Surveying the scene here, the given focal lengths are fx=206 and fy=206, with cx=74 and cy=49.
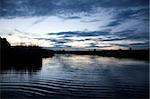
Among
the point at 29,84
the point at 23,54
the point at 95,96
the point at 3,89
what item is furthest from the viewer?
the point at 23,54

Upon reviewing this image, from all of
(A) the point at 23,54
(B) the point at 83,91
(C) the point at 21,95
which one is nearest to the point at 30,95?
(C) the point at 21,95

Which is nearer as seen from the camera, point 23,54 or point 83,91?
point 83,91

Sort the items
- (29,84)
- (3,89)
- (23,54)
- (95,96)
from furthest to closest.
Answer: (23,54) → (29,84) → (3,89) → (95,96)

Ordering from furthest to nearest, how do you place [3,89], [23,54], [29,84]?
[23,54] < [29,84] < [3,89]

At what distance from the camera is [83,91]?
852 cm

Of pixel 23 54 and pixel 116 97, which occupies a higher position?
pixel 23 54

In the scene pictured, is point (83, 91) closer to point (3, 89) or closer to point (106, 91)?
point (106, 91)

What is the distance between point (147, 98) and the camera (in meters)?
7.78

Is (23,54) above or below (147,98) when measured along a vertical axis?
above

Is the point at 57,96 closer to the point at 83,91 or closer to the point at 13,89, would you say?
the point at 83,91

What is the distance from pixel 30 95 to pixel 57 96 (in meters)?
1.02

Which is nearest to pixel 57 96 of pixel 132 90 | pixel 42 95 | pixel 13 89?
pixel 42 95

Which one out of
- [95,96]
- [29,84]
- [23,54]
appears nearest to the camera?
[95,96]

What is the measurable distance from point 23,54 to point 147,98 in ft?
70.0
